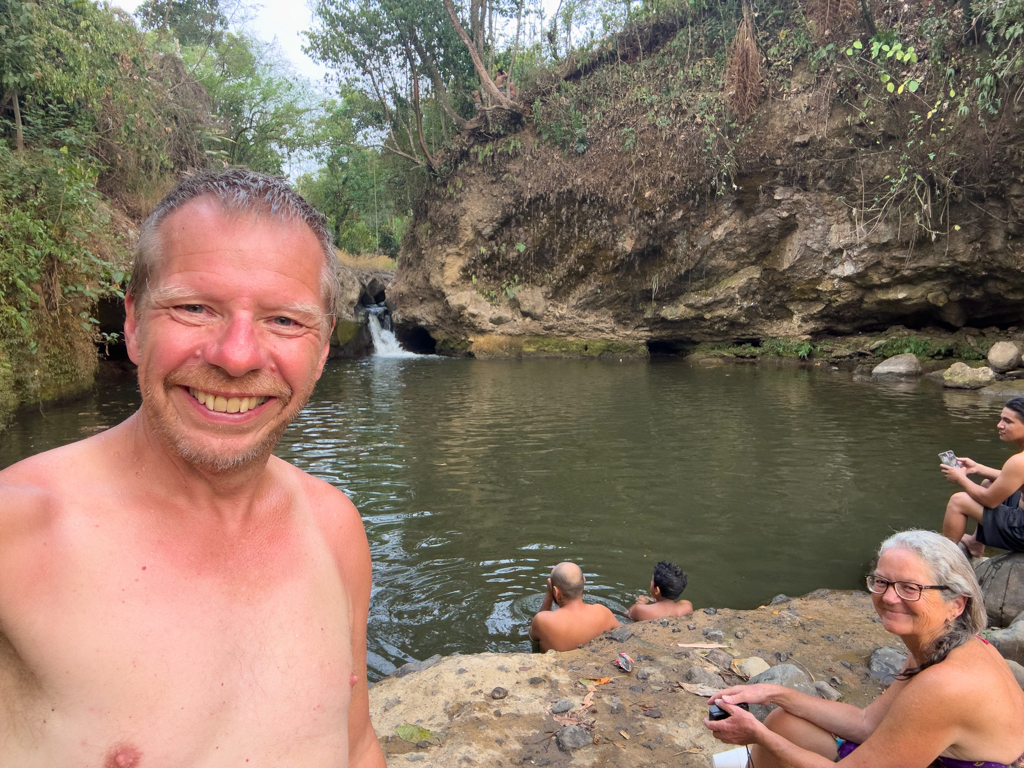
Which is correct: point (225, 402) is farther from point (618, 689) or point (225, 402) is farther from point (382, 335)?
point (382, 335)

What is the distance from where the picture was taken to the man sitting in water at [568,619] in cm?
475

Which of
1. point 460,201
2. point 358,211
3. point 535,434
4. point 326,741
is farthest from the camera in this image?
point 358,211

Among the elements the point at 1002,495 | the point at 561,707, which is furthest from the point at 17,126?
the point at 1002,495

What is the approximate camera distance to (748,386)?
16625 mm

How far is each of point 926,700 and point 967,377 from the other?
53.1 ft

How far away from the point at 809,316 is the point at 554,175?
10.1 m

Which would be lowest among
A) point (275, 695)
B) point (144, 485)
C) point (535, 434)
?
point (535, 434)

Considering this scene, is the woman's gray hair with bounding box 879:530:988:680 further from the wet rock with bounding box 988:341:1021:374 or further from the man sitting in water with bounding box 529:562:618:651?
the wet rock with bounding box 988:341:1021:374

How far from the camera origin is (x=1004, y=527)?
5.10 m

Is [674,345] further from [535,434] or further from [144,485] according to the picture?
[144,485]

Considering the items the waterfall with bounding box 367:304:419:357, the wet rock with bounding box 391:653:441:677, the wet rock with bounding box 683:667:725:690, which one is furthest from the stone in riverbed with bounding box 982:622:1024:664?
the waterfall with bounding box 367:304:419:357

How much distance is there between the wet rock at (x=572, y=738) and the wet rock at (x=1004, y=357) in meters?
17.8

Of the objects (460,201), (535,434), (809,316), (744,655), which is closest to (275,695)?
(744,655)

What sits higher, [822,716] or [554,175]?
[554,175]
